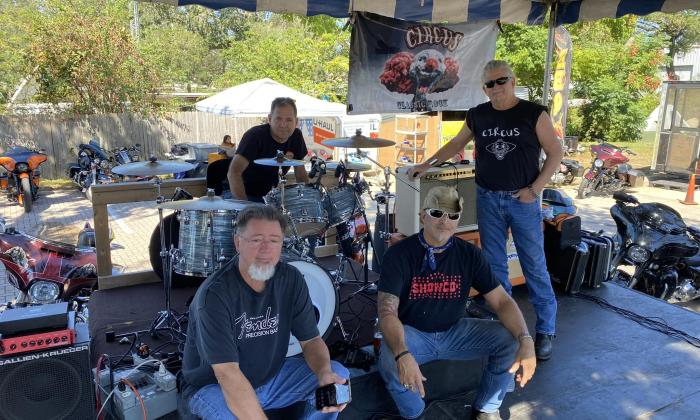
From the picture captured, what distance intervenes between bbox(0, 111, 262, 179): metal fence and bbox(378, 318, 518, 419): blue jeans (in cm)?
1363

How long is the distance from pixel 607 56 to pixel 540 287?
17.4m

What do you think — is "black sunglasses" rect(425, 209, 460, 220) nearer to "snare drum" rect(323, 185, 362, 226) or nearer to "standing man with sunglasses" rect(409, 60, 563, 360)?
"standing man with sunglasses" rect(409, 60, 563, 360)

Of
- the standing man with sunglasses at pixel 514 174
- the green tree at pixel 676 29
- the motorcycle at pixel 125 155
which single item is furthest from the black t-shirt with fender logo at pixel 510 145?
the green tree at pixel 676 29

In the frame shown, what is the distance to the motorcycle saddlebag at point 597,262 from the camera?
15.6ft

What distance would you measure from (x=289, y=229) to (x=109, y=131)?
41.3 feet

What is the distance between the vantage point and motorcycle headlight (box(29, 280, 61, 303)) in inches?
186

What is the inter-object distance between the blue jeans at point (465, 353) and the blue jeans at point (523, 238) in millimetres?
735

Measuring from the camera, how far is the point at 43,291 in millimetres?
4777

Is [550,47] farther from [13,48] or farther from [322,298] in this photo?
[13,48]

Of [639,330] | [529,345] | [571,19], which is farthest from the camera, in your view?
[571,19]

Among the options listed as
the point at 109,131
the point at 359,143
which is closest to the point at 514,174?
the point at 359,143

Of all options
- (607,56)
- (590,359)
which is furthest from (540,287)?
(607,56)

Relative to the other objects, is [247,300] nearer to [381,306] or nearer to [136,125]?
[381,306]

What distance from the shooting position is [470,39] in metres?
5.07
